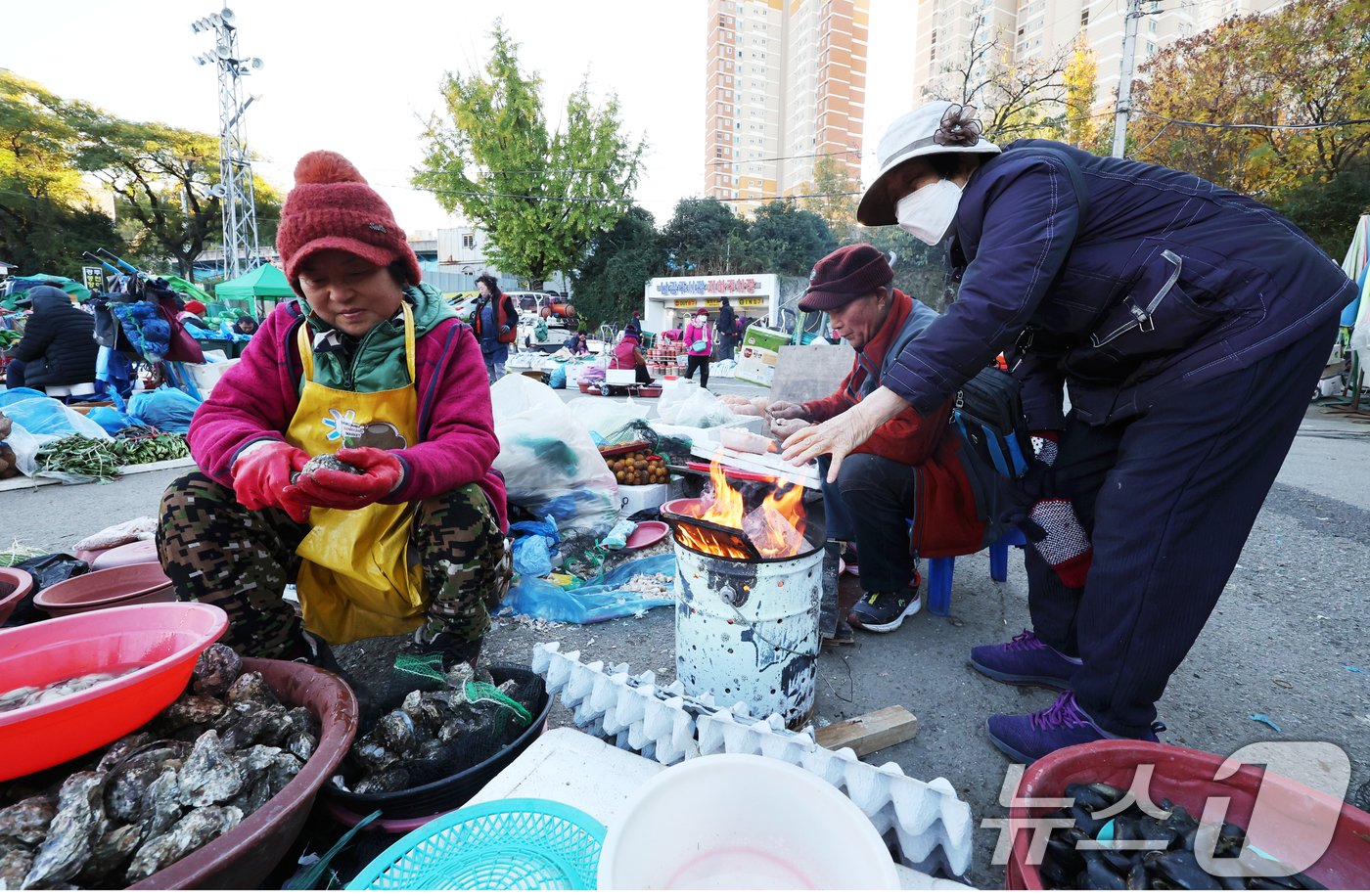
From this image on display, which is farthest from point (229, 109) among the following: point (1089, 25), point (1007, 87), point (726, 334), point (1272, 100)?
point (1089, 25)

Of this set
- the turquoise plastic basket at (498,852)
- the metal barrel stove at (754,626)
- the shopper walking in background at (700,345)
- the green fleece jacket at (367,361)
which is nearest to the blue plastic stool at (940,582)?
the metal barrel stove at (754,626)

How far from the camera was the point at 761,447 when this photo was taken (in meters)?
2.96

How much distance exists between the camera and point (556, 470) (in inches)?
154

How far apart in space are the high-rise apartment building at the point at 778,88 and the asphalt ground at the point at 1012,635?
251 feet

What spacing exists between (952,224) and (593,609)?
93.2 inches

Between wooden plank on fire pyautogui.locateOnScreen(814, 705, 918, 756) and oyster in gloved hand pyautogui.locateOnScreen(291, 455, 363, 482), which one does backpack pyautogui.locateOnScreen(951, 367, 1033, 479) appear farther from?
oyster in gloved hand pyautogui.locateOnScreen(291, 455, 363, 482)

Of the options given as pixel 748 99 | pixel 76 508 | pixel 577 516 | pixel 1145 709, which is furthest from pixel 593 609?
pixel 748 99

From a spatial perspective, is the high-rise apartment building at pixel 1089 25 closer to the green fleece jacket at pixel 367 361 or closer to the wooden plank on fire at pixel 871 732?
the green fleece jacket at pixel 367 361

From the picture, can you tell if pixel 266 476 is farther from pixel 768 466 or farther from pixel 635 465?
pixel 635 465

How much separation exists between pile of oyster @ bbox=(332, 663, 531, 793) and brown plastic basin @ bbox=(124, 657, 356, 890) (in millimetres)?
164

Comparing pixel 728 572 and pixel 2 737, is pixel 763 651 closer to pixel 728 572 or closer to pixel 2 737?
pixel 728 572

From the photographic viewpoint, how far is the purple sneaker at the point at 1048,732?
185 cm

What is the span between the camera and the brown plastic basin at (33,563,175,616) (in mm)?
2367

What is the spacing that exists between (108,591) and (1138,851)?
3.78m
